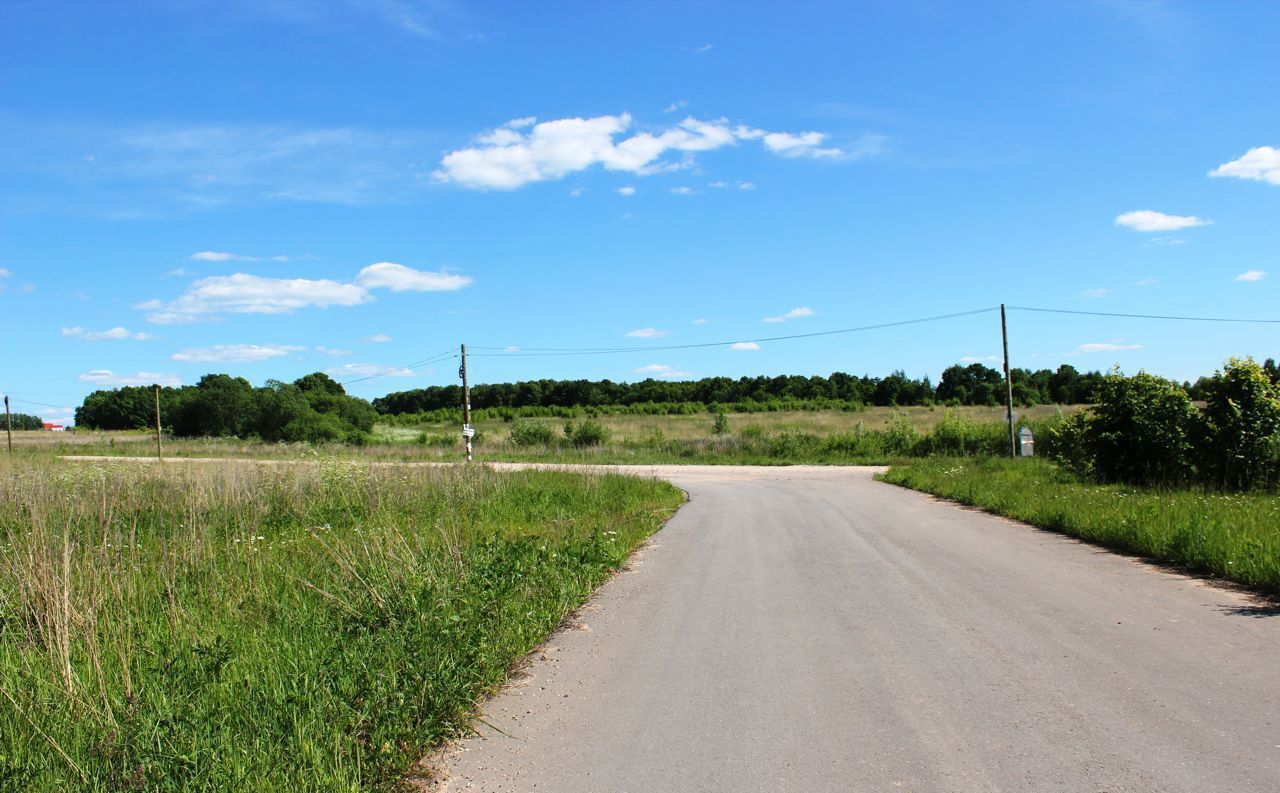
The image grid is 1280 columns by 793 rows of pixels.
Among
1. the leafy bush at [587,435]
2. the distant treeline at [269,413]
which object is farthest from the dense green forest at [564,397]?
the leafy bush at [587,435]

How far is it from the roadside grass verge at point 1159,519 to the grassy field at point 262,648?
262 inches

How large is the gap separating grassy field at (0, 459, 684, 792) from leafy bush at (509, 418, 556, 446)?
39.9m

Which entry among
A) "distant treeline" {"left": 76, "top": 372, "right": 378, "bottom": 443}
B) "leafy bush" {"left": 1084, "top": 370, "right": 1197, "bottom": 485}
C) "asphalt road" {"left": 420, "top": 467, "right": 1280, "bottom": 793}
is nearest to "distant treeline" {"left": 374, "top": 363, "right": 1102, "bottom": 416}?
"distant treeline" {"left": 76, "top": 372, "right": 378, "bottom": 443}

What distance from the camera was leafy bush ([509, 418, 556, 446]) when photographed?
52375mm

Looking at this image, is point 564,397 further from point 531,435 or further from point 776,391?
point 531,435

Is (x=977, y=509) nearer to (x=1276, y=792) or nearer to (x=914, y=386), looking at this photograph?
(x=1276, y=792)

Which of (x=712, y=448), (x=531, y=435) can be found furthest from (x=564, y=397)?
(x=712, y=448)

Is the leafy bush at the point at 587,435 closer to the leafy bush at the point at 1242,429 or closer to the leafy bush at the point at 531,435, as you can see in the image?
the leafy bush at the point at 531,435

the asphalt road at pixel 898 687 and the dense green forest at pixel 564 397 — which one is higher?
the dense green forest at pixel 564 397

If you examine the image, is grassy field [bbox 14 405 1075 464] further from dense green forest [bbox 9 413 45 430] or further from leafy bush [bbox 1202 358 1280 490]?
dense green forest [bbox 9 413 45 430]

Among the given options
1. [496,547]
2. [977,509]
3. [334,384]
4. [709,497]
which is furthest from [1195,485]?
[334,384]

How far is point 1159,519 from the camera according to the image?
1127cm

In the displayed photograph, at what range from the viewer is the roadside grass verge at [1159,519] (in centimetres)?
882

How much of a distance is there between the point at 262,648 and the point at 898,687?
425 centimetres
